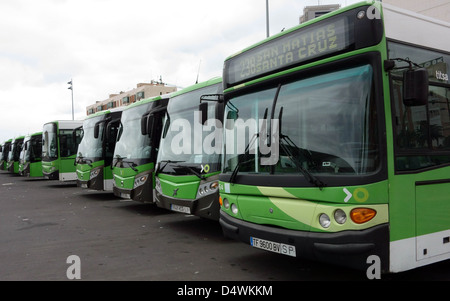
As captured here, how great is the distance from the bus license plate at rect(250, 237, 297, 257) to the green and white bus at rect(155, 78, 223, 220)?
2.31 m

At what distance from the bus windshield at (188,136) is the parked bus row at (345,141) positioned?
1.67 metres

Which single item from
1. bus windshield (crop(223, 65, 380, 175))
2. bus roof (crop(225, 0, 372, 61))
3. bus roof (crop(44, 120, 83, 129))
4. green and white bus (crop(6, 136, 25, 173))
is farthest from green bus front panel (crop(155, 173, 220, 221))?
green and white bus (crop(6, 136, 25, 173))

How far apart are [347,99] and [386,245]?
5.13 ft

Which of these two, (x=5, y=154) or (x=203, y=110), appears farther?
(x=5, y=154)

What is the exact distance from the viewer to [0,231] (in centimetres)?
945

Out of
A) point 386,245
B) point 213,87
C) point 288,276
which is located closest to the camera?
point 386,245

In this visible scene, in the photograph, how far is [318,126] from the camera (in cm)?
469

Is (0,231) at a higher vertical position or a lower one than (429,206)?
lower

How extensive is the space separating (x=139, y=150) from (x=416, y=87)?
831 cm

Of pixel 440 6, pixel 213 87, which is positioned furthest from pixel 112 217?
pixel 440 6

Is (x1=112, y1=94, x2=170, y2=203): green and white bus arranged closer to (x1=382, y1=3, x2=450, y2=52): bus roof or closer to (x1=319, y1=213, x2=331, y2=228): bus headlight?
(x1=319, y1=213, x2=331, y2=228): bus headlight

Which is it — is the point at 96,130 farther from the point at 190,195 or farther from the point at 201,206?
the point at 201,206

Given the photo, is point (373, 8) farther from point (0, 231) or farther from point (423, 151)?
point (0, 231)

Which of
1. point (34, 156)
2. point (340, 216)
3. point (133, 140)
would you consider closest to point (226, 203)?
point (340, 216)
